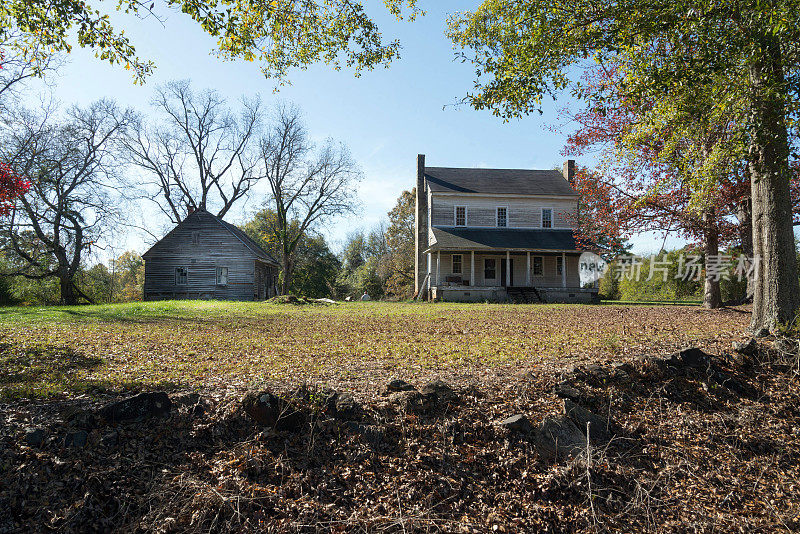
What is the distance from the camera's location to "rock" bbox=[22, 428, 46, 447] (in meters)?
3.52

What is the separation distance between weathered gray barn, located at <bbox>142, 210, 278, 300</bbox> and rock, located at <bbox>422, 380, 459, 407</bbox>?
25.1 meters

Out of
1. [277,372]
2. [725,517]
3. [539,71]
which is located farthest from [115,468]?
[539,71]

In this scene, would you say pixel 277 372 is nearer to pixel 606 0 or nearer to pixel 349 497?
pixel 349 497

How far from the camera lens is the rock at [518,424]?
4309 millimetres

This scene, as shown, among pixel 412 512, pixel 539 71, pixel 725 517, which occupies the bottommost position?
pixel 725 517

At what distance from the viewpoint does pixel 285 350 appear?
7.37 meters

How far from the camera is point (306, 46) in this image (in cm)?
739

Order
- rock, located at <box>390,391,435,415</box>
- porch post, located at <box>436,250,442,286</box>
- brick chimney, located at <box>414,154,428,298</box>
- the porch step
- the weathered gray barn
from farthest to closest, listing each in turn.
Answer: brick chimney, located at <box>414,154,428,298</box> < the weathered gray barn < porch post, located at <box>436,250,442,286</box> < the porch step < rock, located at <box>390,391,435,415</box>

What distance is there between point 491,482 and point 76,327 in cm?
1043

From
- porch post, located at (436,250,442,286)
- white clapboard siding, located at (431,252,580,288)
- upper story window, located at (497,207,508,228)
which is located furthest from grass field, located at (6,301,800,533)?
upper story window, located at (497,207,508,228)

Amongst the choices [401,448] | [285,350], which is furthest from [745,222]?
[401,448]

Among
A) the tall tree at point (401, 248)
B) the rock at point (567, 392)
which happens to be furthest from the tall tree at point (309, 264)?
the rock at point (567, 392)

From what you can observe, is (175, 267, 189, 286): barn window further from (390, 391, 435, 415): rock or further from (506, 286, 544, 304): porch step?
(390, 391, 435, 415): rock

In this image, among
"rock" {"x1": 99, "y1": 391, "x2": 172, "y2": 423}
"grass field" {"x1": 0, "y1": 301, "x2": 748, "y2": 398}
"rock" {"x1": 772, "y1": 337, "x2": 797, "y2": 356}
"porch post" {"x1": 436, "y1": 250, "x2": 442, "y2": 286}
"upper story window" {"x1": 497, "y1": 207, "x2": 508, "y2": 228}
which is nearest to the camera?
"rock" {"x1": 99, "y1": 391, "x2": 172, "y2": 423}
